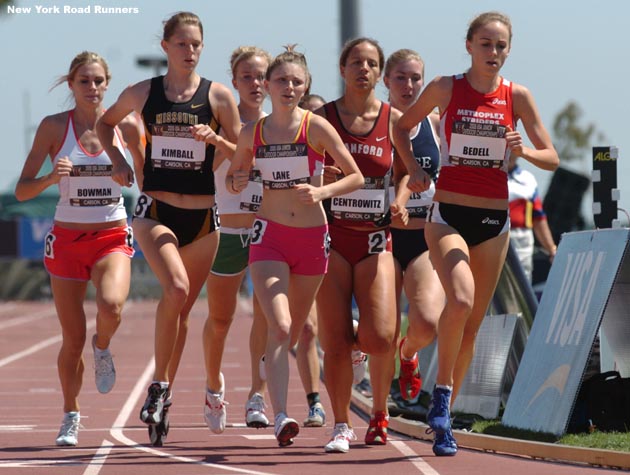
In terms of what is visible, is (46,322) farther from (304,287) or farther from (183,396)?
(304,287)

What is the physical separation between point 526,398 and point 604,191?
2.00 metres

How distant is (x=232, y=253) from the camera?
488 inches

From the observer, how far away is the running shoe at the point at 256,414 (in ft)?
38.7

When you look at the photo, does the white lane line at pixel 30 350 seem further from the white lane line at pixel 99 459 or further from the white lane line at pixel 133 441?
the white lane line at pixel 99 459

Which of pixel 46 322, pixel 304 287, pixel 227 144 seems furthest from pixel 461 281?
pixel 46 322

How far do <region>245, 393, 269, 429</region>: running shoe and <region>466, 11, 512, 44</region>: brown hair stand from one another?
3.12 metres

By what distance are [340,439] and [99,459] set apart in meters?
1.51

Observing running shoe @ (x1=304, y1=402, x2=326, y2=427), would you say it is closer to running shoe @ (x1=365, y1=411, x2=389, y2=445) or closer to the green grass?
the green grass

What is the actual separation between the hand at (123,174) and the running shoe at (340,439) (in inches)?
81.8

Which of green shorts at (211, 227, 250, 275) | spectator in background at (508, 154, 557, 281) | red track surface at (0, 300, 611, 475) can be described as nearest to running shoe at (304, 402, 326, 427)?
red track surface at (0, 300, 611, 475)

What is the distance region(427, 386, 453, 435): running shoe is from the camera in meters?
10.2

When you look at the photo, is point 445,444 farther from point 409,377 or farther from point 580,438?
point 409,377

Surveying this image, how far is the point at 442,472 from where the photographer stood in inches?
378

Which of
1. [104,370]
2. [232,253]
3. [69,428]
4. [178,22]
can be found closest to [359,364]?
[232,253]
